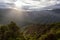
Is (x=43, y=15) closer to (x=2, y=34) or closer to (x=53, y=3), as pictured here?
(x=53, y=3)

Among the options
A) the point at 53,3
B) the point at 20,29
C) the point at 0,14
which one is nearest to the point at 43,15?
the point at 53,3

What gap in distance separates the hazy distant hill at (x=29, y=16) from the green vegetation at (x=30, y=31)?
0.19 ft

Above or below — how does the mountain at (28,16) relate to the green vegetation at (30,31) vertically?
above

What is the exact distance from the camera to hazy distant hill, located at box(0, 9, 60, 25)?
6.22 feet

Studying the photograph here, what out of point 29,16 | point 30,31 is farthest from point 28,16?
point 30,31

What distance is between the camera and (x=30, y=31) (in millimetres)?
1865

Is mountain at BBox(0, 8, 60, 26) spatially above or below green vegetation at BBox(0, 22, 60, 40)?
above

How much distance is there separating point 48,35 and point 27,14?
1.16ft

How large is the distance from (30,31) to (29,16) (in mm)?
183

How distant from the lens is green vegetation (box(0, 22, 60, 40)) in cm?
184

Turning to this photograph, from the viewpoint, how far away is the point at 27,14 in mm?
1929

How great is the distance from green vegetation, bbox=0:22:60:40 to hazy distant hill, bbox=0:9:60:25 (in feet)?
0.19

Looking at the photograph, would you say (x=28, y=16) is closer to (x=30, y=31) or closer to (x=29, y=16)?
(x=29, y=16)

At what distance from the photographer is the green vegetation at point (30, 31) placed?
184cm
